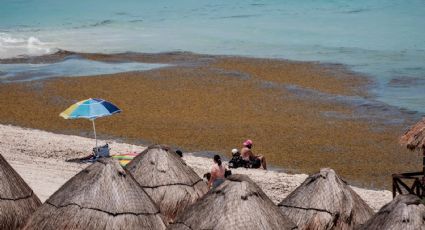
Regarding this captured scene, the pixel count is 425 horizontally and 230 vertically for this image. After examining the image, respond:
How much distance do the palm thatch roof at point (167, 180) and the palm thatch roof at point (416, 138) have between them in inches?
138

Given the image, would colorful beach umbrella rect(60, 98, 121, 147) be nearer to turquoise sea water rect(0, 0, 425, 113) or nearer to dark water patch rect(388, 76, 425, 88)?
turquoise sea water rect(0, 0, 425, 113)

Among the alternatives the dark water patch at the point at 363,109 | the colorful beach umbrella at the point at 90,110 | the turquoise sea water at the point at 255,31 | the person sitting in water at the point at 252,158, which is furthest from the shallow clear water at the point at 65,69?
the person sitting in water at the point at 252,158

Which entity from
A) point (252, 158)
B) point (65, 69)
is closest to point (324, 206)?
point (252, 158)

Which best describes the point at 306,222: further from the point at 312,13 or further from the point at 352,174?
the point at 312,13

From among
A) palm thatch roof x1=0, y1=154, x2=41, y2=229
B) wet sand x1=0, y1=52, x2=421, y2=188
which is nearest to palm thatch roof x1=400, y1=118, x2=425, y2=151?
wet sand x1=0, y1=52, x2=421, y2=188

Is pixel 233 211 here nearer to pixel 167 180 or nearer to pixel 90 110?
pixel 167 180

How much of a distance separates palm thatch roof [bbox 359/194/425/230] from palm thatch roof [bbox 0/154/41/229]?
4.99m

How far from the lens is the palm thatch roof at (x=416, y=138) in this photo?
14266 mm

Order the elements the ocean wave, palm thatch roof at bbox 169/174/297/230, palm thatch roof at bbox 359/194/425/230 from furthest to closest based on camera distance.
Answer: the ocean wave < palm thatch roof at bbox 169/174/297/230 < palm thatch roof at bbox 359/194/425/230

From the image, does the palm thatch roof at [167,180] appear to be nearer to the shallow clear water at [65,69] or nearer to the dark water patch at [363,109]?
the dark water patch at [363,109]

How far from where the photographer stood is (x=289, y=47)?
45219 millimetres

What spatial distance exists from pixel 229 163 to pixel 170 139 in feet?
13.3

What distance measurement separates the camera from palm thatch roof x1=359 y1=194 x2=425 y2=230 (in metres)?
9.62

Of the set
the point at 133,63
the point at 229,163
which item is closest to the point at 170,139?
the point at 229,163
